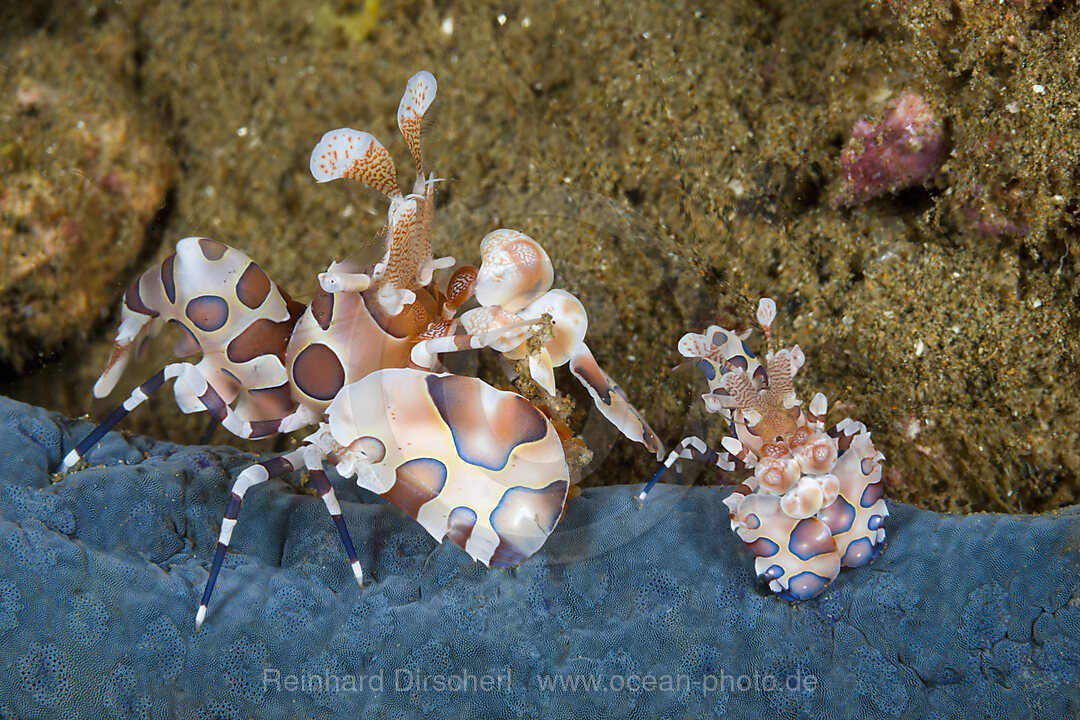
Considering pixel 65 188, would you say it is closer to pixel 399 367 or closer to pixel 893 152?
pixel 399 367

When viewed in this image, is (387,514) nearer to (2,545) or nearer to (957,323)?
(2,545)

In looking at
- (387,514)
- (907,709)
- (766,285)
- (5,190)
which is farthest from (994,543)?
(5,190)

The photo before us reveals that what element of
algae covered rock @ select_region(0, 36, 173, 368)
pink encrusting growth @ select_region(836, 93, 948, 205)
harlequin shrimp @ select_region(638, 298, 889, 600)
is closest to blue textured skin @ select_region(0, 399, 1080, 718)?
harlequin shrimp @ select_region(638, 298, 889, 600)

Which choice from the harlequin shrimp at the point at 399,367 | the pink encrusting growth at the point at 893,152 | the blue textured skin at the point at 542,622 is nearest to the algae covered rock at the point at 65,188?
the harlequin shrimp at the point at 399,367

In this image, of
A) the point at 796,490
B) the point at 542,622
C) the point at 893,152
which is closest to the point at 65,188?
the point at 542,622

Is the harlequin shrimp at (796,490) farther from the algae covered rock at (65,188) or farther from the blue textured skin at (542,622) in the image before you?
the algae covered rock at (65,188)
